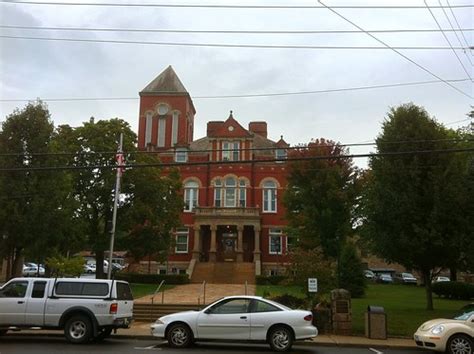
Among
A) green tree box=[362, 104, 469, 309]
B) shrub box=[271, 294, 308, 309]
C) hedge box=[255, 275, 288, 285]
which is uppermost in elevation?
green tree box=[362, 104, 469, 309]

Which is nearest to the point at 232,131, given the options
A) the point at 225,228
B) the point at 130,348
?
the point at 225,228

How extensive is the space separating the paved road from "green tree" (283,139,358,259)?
24.0 meters

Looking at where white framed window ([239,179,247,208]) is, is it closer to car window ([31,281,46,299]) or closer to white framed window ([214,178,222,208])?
white framed window ([214,178,222,208])

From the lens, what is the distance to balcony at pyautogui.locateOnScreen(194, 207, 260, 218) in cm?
4634

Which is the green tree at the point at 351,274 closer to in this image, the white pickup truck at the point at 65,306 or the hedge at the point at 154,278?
the hedge at the point at 154,278

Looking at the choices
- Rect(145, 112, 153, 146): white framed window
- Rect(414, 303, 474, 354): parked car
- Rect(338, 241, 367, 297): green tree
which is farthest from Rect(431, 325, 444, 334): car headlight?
Rect(145, 112, 153, 146): white framed window

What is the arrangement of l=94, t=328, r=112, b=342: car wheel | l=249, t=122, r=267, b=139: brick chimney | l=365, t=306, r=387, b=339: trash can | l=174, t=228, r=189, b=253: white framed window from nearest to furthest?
l=94, t=328, r=112, b=342: car wheel, l=365, t=306, r=387, b=339: trash can, l=174, t=228, r=189, b=253: white framed window, l=249, t=122, r=267, b=139: brick chimney

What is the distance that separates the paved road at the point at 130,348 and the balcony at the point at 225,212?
3049 centimetres

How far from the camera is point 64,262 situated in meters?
27.5

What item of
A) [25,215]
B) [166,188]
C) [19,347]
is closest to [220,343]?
[19,347]

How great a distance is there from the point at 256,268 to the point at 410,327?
81.3ft

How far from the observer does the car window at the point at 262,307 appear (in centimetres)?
1398

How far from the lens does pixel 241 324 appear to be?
1379 centimetres

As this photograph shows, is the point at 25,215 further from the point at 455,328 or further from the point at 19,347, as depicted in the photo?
the point at 455,328
